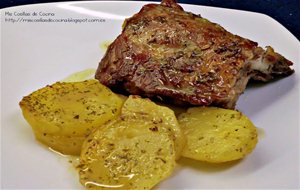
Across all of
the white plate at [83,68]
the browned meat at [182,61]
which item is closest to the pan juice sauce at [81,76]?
the white plate at [83,68]

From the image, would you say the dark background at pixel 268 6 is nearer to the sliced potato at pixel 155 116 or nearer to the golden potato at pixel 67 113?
the golden potato at pixel 67 113

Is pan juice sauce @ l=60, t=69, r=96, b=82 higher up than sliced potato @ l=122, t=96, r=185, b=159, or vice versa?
sliced potato @ l=122, t=96, r=185, b=159

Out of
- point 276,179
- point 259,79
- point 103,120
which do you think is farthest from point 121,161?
point 259,79

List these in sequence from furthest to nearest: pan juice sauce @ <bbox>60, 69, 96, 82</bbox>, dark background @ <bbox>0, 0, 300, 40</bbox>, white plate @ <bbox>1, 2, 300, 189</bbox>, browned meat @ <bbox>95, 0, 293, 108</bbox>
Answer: dark background @ <bbox>0, 0, 300, 40</bbox>
pan juice sauce @ <bbox>60, 69, 96, 82</bbox>
browned meat @ <bbox>95, 0, 293, 108</bbox>
white plate @ <bbox>1, 2, 300, 189</bbox>

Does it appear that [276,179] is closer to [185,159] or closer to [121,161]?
[185,159]

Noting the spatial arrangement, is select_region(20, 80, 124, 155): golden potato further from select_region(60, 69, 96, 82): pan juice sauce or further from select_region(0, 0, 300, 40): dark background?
select_region(0, 0, 300, 40): dark background

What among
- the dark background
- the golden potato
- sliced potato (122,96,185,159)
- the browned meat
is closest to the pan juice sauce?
the browned meat
